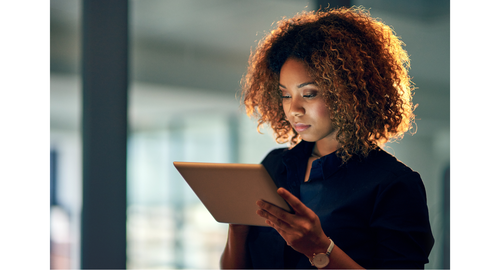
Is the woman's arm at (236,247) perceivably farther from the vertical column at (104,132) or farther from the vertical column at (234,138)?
the vertical column at (234,138)

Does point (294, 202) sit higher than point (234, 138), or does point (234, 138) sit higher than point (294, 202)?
point (234, 138)

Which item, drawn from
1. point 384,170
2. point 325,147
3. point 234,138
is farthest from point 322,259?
point 234,138

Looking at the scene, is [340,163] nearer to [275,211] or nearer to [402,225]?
[402,225]

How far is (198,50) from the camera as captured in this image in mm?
1823

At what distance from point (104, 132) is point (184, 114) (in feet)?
1.38

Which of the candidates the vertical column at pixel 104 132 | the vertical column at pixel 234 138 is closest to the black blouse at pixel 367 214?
the vertical column at pixel 104 132

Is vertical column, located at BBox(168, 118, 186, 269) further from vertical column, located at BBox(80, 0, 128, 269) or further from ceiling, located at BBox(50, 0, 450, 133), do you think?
vertical column, located at BBox(80, 0, 128, 269)

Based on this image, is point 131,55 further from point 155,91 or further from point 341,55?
point 341,55

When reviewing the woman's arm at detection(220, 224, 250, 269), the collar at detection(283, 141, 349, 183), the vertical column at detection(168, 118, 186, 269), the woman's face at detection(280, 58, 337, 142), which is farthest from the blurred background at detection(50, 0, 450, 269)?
the woman's face at detection(280, 58, 337, 142)

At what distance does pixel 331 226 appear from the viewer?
1.07 metres

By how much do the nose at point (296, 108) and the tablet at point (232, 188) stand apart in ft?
0.96

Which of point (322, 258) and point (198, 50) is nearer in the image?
point (322, 258)

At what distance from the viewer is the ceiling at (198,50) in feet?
4.68
